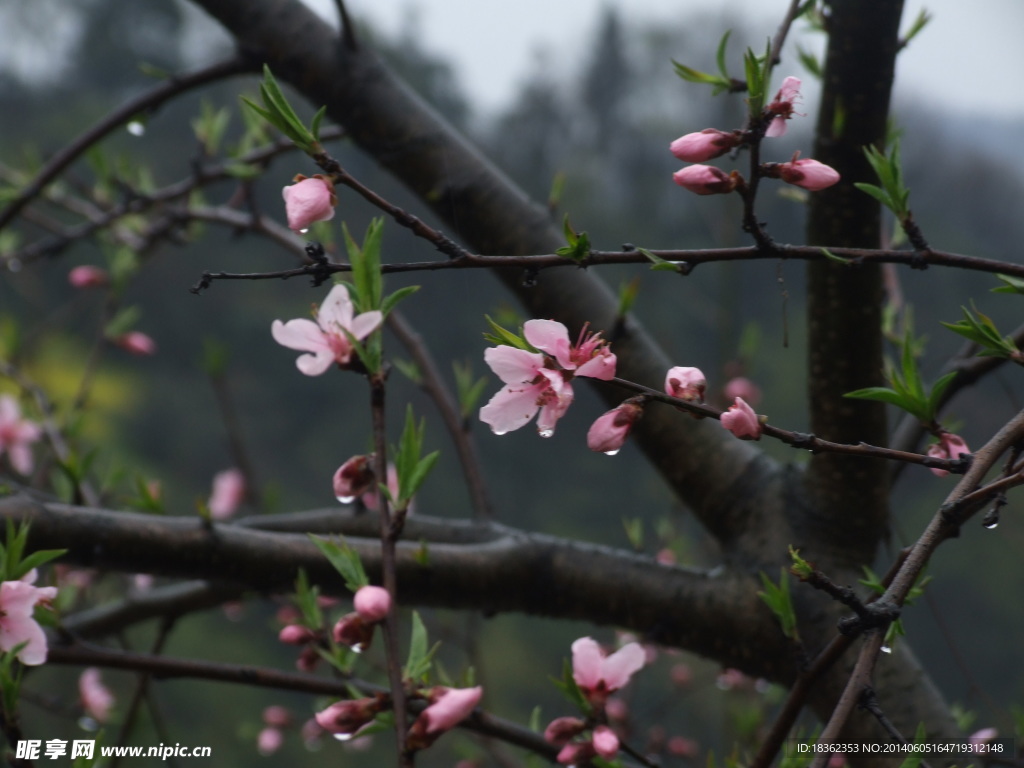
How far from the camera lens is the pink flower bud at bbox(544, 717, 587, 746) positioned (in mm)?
544

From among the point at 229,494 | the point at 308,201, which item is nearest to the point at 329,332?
the point at 308,201

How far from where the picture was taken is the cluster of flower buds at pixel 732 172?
17.7 inches

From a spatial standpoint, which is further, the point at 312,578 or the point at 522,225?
the point at 522,225

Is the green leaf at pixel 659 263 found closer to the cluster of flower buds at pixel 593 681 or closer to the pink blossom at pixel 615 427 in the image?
the pink blossom at pixel 615 427

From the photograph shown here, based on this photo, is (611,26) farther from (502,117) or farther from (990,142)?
(990,142)

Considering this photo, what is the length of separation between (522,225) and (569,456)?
885cm

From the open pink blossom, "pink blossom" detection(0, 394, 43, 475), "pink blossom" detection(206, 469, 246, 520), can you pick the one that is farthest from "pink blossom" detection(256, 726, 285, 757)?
the open pink blossom

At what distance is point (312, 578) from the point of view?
0.72m

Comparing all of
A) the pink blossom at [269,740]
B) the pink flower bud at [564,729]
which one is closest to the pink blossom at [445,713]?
the pink flower bud at [564,729]

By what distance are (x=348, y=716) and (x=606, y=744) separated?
165mm

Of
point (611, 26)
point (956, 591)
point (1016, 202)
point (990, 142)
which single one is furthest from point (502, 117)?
point (990, 142)

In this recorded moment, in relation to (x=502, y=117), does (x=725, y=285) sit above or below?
below

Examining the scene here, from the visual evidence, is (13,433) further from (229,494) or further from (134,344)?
(229,494)

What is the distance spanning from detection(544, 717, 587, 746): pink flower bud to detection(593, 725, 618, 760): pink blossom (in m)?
0.02
